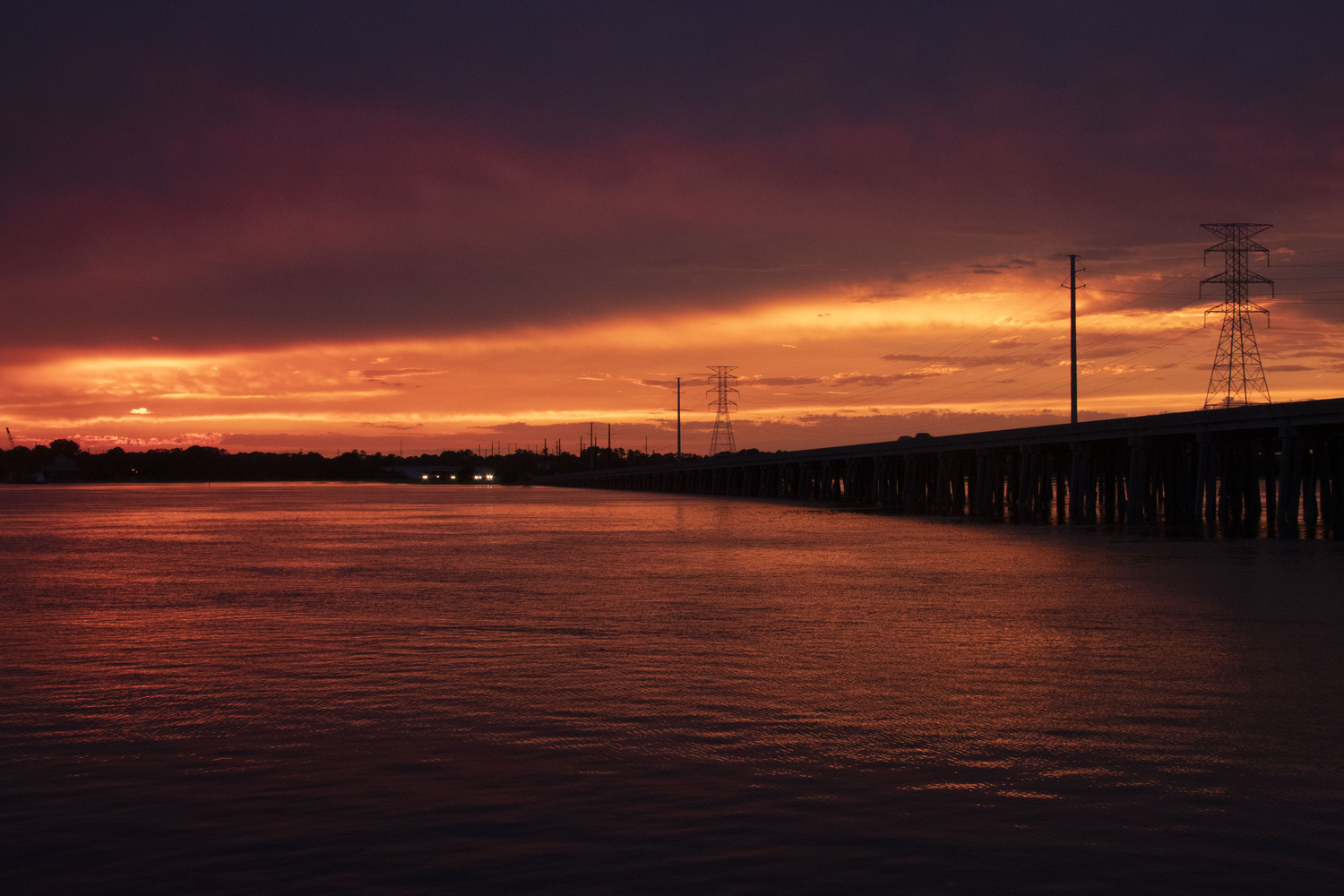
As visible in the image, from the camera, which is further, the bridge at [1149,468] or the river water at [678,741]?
the bridge at [1149,468]

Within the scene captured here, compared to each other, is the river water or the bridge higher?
the bridge

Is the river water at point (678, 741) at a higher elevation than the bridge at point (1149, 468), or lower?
lower

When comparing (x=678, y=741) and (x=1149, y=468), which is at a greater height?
(x=1149, y=468)

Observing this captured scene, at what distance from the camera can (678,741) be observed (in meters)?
8.84

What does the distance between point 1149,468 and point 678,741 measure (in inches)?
2028

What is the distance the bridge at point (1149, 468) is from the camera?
3944cm

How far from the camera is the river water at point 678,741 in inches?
242

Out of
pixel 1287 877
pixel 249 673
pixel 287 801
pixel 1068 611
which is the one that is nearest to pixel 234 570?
pixel 249 673

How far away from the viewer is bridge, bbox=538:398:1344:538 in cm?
3944

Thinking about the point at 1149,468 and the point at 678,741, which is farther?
the point at 1149,468

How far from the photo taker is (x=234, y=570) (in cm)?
2677

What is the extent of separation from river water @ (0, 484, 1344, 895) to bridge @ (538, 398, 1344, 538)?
21.6 m

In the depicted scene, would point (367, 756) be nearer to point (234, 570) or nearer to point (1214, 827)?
point (1214, 827)

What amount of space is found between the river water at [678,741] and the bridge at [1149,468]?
21.6 metres
